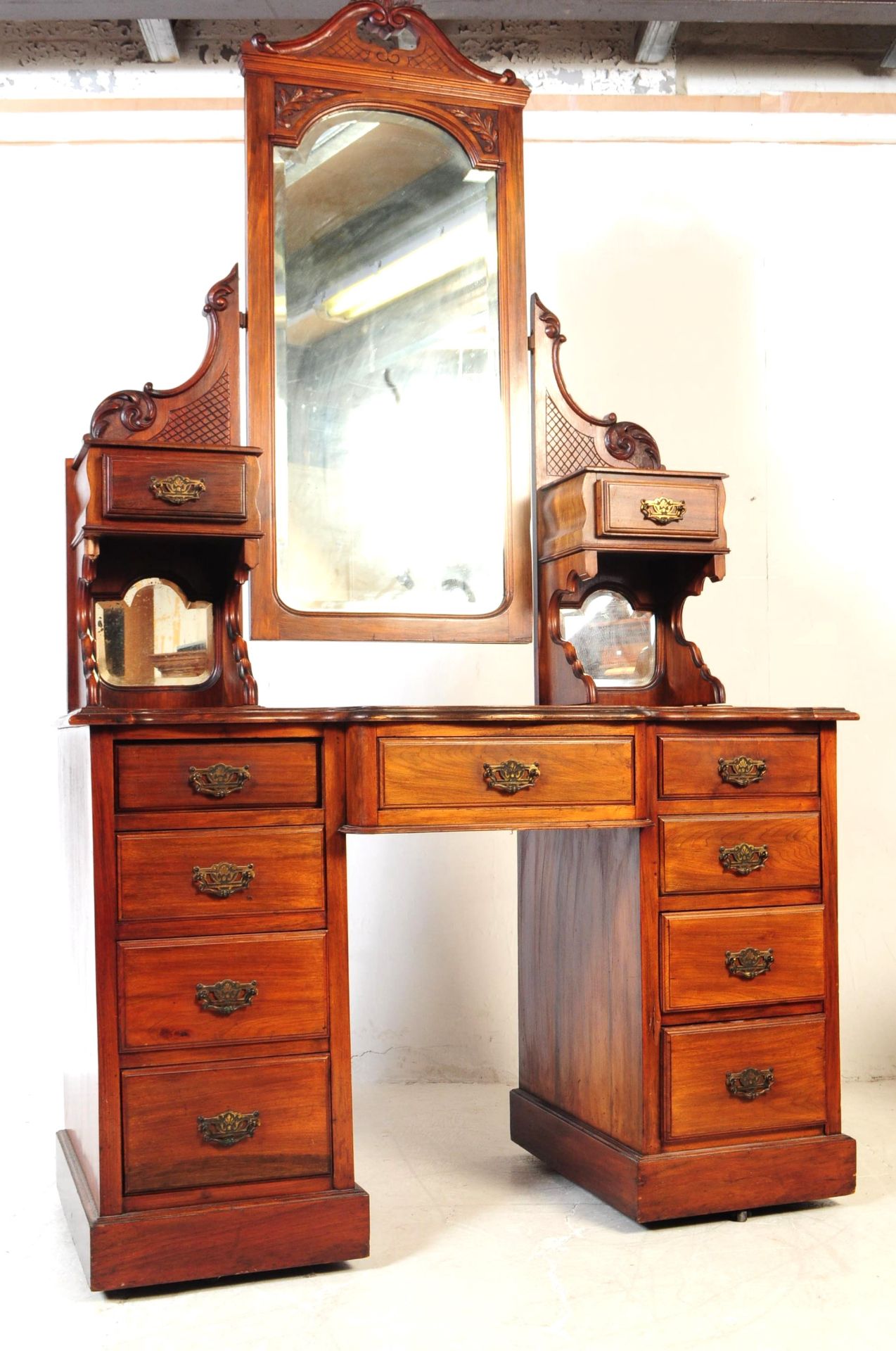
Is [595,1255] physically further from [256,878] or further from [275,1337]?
[256,878]

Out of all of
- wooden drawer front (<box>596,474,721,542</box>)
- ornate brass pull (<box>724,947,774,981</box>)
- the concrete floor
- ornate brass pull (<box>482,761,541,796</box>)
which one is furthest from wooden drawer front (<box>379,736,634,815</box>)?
the concrete floor

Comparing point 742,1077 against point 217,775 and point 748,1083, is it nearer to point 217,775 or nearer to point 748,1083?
point 748,1083

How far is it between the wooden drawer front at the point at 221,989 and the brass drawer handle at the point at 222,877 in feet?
0.28

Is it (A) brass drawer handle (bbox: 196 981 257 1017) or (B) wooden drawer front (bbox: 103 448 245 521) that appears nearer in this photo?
(A) brass drawer handle (bbox: 196 981 257 1017)

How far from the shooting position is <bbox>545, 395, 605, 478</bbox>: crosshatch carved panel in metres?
3.01

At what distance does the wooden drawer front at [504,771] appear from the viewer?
2375mm

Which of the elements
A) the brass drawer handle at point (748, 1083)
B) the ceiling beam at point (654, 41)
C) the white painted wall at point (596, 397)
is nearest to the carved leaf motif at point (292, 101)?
the white painted wall at point (596, 397)

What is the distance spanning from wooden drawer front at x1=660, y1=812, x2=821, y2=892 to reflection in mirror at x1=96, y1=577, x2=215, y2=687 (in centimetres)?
102

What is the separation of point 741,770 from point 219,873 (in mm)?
1033

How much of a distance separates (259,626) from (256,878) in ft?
2.06

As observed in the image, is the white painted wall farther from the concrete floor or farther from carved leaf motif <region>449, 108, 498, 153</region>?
the concrete floor

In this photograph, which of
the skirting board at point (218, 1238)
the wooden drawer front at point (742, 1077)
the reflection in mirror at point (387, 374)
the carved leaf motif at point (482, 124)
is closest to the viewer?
the skirting board at point (218, 1238)

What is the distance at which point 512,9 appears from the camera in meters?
3.44

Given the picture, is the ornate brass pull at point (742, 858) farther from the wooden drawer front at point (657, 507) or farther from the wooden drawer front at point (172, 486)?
the wooden drawer front at point (172, 486)
